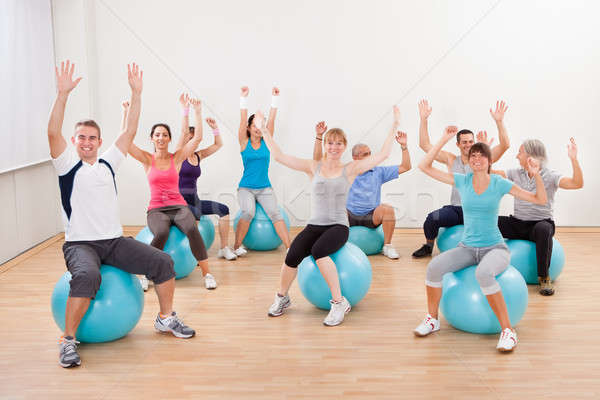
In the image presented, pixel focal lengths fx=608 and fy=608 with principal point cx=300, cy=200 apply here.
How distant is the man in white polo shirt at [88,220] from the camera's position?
121 inches

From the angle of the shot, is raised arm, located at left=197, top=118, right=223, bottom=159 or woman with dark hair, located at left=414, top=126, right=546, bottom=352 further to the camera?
raised arm, located at left=197, top=118, right=223, bottom=159

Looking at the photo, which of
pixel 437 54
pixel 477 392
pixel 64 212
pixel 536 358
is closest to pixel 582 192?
pixel 437 54

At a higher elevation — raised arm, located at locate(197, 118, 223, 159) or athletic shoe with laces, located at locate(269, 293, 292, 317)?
raised arm, located at locate(197, 118, 223, 159)

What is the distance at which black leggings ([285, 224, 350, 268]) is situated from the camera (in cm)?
365

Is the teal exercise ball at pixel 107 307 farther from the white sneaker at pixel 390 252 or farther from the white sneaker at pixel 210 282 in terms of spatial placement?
the white sneaker at pixel 390 252

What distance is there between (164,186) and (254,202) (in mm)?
1088

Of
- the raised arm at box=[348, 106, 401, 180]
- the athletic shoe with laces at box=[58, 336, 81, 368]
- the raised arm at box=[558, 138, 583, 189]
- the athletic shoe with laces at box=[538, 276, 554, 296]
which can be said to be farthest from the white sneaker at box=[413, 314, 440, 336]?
the athletic shoe with laces at box=[58, 336, 81, 368]

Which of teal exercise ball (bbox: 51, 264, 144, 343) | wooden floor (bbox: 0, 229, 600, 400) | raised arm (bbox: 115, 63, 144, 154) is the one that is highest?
raised arm (bbox: 115, 63, 144, 154)

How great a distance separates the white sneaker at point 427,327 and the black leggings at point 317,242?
0.67 m

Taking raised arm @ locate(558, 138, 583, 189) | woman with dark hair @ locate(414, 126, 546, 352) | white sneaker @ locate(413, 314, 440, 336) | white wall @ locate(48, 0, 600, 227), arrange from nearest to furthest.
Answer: woman with dark hair @ locate(414, 126, 546, 352) < white sneaker @ locate(413, 314, 440, 336) < raised arm @ locate(558, 138, 583, 189) < white wall @ locate(48, 0, 600, 227)

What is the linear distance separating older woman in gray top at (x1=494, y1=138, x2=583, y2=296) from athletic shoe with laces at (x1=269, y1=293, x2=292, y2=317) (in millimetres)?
1677

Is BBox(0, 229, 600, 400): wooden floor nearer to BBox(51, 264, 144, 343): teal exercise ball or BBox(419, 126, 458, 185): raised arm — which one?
BBox(51, 264, 144, 343): teal exercise ball

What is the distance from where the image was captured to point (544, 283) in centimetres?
420

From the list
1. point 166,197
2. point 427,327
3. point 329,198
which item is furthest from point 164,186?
point 427,327
